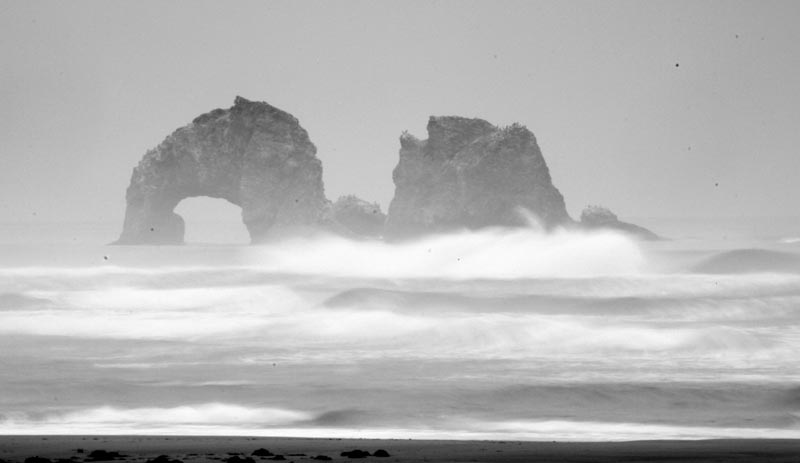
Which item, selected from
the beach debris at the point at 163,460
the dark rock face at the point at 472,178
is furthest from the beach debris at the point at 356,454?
the dark rock face at the point at 472,178

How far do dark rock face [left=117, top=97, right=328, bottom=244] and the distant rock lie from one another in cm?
1487

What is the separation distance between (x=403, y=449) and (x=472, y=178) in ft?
231

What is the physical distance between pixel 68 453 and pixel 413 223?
72.2 m

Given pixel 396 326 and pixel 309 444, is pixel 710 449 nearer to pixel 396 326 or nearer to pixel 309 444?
pixel 309 444

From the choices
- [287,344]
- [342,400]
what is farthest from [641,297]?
[342,400]

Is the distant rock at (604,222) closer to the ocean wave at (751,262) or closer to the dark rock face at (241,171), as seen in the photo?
the ocean wave at (751,262)

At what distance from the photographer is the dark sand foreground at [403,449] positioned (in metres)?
22.6

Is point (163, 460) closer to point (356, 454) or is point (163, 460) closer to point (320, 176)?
point (356, 454)

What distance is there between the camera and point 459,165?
92875mm

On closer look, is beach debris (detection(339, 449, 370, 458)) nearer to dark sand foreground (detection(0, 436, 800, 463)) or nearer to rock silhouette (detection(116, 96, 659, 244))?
dark sand foreground (detection(0, 436, 800, 463))

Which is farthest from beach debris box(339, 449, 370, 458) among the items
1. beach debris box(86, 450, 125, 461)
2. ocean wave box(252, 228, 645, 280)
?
ocean wave box(252, 228, 645, 280)

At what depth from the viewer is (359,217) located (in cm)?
10194

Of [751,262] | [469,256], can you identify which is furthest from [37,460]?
[469,256]

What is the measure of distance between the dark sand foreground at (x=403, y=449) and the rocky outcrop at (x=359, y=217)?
74848 mm
